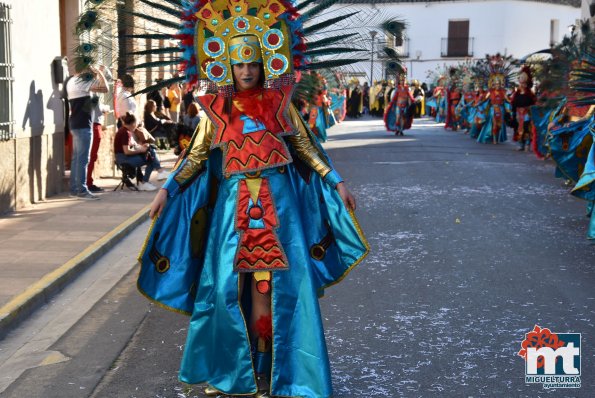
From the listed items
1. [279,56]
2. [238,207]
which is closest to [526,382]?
[238,207]

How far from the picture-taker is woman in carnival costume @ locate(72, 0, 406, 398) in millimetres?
4516

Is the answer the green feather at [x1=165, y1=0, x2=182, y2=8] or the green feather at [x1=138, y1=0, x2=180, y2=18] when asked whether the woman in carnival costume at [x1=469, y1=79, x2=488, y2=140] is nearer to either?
the green feather at [x1=138, y1=0, x2=180, y2=18]

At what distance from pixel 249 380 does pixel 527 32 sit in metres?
60.0

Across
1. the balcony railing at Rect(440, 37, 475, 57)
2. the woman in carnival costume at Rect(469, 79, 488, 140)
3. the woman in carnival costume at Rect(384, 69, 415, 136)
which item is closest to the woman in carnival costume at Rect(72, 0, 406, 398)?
the woman in carnival costume at Rect(469, 79, 488, 140)

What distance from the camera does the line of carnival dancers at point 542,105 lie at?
9.79 meters

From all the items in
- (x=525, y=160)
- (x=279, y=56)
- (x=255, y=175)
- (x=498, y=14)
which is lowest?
(x=525, y=160)

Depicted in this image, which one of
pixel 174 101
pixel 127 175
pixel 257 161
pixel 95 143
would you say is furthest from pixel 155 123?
pixel 257 161

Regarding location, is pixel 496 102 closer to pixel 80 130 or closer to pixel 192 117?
pixel 192 117

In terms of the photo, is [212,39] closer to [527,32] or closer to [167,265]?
[167,265]

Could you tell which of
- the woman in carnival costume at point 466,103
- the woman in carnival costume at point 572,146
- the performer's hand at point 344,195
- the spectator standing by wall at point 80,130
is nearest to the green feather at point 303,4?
the performer's hand at point 344,195

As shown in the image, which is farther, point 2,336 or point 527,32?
point 527,32

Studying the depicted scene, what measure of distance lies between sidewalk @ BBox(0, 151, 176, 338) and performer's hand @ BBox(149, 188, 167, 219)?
1.93 m

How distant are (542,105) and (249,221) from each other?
44.0ft

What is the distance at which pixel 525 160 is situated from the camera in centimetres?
A: 1920
